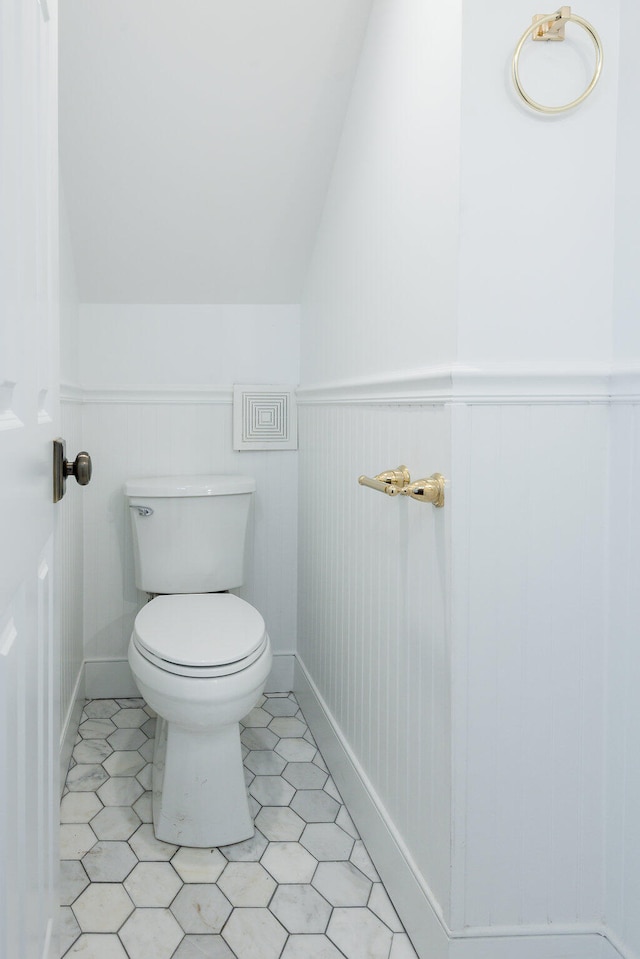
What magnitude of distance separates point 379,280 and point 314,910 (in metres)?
1.29

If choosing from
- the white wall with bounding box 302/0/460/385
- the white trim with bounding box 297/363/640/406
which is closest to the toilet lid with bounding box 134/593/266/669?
the white wall with bounding box 302/0/460/385

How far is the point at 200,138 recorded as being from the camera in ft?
6.57

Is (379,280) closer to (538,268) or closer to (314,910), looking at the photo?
(538,268)

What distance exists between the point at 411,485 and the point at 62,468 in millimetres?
567

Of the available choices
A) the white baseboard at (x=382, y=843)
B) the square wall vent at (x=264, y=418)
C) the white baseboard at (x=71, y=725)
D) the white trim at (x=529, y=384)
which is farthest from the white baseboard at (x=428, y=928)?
the square wall vent at (x=264, y=418)

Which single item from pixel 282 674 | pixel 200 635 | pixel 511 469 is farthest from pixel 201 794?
pixel 511 469

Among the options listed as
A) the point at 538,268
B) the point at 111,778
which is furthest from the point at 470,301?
the point at 111,778

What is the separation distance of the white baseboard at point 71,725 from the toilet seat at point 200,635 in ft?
1.22

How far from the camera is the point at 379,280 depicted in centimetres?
159

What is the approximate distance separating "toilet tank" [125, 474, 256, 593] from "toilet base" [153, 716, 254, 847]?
2.08 feet

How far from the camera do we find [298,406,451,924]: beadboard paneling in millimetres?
1248

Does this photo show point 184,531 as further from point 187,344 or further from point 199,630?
point 187,344

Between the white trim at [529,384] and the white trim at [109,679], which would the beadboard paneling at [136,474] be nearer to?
the white trim at [109,679]

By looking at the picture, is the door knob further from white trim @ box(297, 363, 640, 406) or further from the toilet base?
the toilet base
